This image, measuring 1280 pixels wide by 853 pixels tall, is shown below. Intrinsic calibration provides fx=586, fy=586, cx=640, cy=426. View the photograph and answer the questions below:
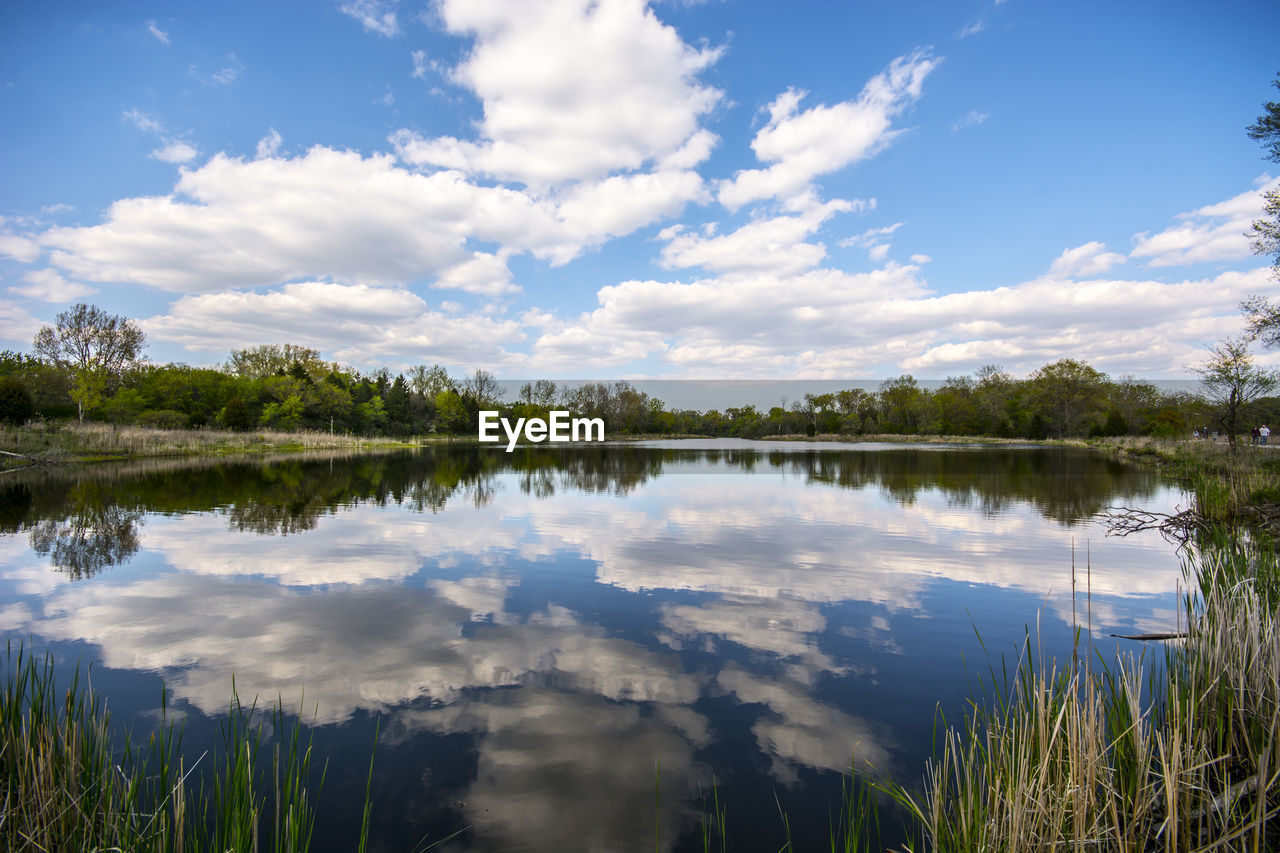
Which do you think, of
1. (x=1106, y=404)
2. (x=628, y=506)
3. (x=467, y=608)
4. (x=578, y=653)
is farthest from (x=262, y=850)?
(x=1106, y=404)

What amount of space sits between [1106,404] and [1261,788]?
87078mm

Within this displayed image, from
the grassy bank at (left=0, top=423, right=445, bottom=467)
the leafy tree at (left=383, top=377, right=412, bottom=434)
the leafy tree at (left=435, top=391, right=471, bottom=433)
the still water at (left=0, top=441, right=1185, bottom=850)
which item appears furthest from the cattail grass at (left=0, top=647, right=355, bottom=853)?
the leafy tree at (left=435, top=391, right=471, bottom=433)

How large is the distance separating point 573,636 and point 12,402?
3850cm

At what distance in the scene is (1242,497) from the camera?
1107 cm

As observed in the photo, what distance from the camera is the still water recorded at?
12.0ft

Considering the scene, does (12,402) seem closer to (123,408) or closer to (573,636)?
(123,408)

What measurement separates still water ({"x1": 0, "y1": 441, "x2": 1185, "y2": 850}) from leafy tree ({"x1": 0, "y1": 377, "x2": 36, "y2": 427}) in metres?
22.5

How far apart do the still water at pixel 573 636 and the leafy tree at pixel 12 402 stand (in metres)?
22.5

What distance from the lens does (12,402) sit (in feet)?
95.9

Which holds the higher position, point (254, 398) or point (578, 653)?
point (254, 398)

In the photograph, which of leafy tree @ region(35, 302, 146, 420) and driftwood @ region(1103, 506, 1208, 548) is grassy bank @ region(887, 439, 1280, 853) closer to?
driftwood @ region(1103, 506, 1208, 548)

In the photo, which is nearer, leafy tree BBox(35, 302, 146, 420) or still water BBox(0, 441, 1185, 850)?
still water BBox(0, 441, 1185, 850)

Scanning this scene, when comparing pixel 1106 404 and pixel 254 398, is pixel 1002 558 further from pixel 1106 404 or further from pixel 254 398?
pixel 1106 404

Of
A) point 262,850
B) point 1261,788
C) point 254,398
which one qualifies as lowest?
point 262,850
